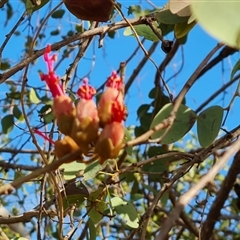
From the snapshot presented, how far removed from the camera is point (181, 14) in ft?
2.52

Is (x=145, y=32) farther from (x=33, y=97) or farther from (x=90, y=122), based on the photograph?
(x=33, y=97)

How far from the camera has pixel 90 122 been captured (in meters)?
0.49

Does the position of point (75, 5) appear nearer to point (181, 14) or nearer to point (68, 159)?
point (181, 14)

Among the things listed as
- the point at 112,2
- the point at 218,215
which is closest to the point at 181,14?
the point at 112,2

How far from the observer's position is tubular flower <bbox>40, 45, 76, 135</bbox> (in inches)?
19.9

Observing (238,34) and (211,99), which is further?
(211,99)

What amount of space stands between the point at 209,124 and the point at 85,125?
0.31 metres

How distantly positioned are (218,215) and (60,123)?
121 centimetres

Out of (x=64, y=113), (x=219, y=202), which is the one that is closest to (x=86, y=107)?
(x=64, y=113)

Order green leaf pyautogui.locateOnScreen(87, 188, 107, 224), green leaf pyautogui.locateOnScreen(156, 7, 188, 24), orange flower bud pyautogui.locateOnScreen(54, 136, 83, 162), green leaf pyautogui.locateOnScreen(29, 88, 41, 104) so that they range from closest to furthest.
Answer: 1. orange flower bud pyautogui.locateOnScreen(54, 136, 83, 162)
2. green leaf pyautogui.locateOnScreen(156, 7, 188, 24)
3. green leaf pyautogui.locateOnScreen(87, 188, 107, 224)
4. green leaf pyautogui.locateOnScreen(29, 88, 41, 104)

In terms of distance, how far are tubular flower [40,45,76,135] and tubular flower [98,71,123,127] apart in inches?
1.0

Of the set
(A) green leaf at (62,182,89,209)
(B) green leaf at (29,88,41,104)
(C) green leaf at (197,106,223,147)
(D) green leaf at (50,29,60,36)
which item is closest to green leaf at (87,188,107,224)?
(A) green leaf at (62,182,89,209)

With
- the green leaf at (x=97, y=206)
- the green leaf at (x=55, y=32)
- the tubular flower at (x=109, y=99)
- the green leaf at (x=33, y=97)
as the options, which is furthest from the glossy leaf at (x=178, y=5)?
the green leaf at (x=55, y=32)

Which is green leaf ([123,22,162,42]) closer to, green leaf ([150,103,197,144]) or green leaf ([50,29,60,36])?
green leaf ([150,103,197,144])
